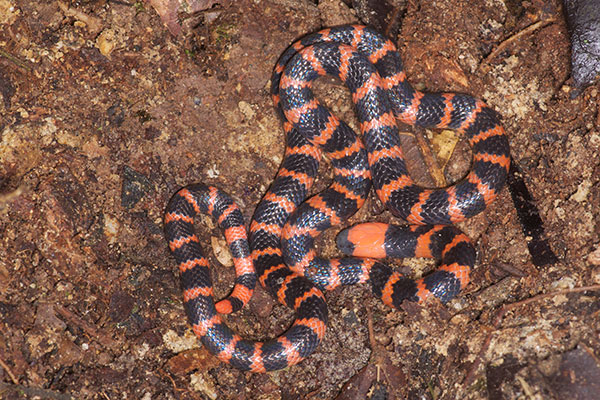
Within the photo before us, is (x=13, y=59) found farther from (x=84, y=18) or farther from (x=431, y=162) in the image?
(x=431, y=162)

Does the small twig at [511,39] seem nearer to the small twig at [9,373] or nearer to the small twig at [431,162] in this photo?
the small twig at [431,162]

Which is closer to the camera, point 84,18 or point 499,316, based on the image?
point 499,316

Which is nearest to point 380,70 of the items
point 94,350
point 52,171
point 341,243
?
point 341,243

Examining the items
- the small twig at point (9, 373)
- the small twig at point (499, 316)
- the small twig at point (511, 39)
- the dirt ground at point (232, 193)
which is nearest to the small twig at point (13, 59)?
the dirt ground at point (232, 193)

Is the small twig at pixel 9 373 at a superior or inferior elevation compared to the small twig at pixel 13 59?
inferior

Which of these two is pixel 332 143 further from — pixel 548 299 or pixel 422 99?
pixel 548 299

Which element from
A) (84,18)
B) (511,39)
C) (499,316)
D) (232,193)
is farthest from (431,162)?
(84,18)

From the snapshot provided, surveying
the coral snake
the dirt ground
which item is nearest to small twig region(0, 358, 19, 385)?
the dirt ground
